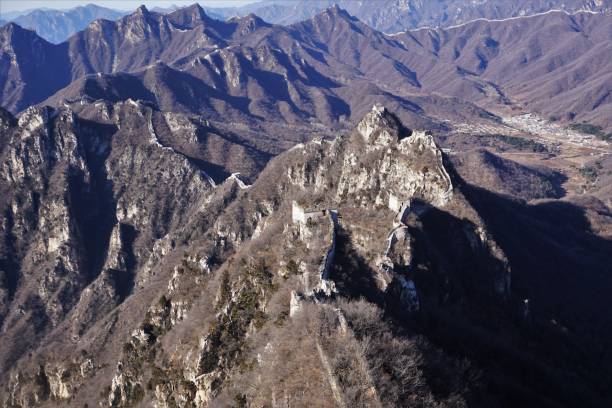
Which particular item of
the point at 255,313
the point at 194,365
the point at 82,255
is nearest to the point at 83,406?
the point at 194,365

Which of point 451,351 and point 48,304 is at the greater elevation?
point 451,351

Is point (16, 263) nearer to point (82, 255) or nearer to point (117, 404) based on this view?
point (82, 255)

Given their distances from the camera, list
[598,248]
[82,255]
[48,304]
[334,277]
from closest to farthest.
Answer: [334,277] < [598,248] < [48,304] < [82,255]

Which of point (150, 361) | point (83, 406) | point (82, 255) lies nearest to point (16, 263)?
point (82, 255)

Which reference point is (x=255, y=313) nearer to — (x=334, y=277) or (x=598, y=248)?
(x=334, y=277)

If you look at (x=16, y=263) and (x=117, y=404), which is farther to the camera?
(x=16, y=263)

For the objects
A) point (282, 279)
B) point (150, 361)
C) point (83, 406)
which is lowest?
point (83, 406)

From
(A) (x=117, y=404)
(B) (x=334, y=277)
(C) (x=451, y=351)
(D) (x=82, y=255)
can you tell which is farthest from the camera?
(D) (x=82, y=255)
